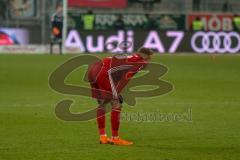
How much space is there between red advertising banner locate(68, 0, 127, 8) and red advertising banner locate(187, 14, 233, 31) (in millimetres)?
4938

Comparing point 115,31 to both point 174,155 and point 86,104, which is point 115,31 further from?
point 174,155

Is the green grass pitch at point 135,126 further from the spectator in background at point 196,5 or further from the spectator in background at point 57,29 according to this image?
the spectator in background at point 196,5

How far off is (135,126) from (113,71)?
2504mm

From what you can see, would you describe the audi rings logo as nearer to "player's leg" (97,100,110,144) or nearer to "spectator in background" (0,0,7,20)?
"spectator in background" (0,0,7,20)

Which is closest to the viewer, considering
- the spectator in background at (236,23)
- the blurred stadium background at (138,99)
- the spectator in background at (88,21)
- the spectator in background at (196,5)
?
the blurred stadium background at (138,99)

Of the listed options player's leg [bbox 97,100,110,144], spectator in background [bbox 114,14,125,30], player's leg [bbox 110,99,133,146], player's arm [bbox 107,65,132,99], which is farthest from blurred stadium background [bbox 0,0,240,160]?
player's arm [bbox 107,65,132,99]

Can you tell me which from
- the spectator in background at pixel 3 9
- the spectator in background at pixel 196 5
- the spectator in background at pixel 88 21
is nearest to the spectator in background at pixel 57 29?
the spectator in background at pixel 88 21

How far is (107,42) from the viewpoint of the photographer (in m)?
38.4

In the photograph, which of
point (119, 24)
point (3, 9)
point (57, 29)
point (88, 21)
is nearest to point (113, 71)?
point (57, 29)

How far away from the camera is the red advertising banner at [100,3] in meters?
47.3

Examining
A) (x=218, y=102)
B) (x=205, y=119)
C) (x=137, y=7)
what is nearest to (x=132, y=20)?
(x=137, y=7)

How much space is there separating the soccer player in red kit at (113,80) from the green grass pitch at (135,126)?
0.34 m

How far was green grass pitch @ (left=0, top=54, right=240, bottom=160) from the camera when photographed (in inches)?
442

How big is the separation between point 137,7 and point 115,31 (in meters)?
10.1
